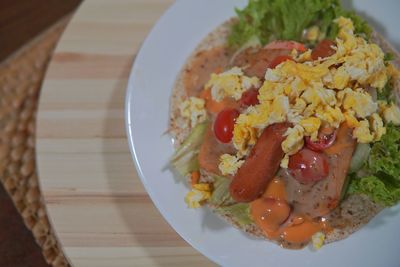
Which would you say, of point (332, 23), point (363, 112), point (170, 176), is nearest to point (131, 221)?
point (170, 176)

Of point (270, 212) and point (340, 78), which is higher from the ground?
point (340, 78)

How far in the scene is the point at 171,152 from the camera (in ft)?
8.20

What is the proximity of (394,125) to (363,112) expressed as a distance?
0.16 m

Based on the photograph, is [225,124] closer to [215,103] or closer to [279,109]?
[215,103]

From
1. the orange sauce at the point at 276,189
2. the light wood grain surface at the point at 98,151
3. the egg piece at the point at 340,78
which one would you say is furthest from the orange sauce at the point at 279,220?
the egg piece at the point at 340,78

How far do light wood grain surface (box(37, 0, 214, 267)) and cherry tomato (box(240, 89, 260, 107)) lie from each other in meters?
0.65

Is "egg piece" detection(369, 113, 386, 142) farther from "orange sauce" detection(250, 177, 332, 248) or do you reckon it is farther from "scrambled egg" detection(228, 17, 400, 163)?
"orange sauce" detection(250, 177, 332, 248)

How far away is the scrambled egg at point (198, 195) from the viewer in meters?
2.30

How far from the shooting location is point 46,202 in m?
2.61

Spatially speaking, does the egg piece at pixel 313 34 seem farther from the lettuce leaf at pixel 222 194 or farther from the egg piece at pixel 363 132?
the lettuce leaf at pixel 222 194

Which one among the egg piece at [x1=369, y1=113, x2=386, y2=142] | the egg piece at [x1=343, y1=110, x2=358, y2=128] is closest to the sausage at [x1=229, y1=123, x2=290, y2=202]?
the egg piece at [x1=343, y1=110, x2=358, y2=128]

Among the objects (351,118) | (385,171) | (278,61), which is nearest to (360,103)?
(351,118)

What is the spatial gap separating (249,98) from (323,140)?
0.38 meters

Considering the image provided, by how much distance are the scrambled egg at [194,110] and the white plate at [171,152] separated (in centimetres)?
12
